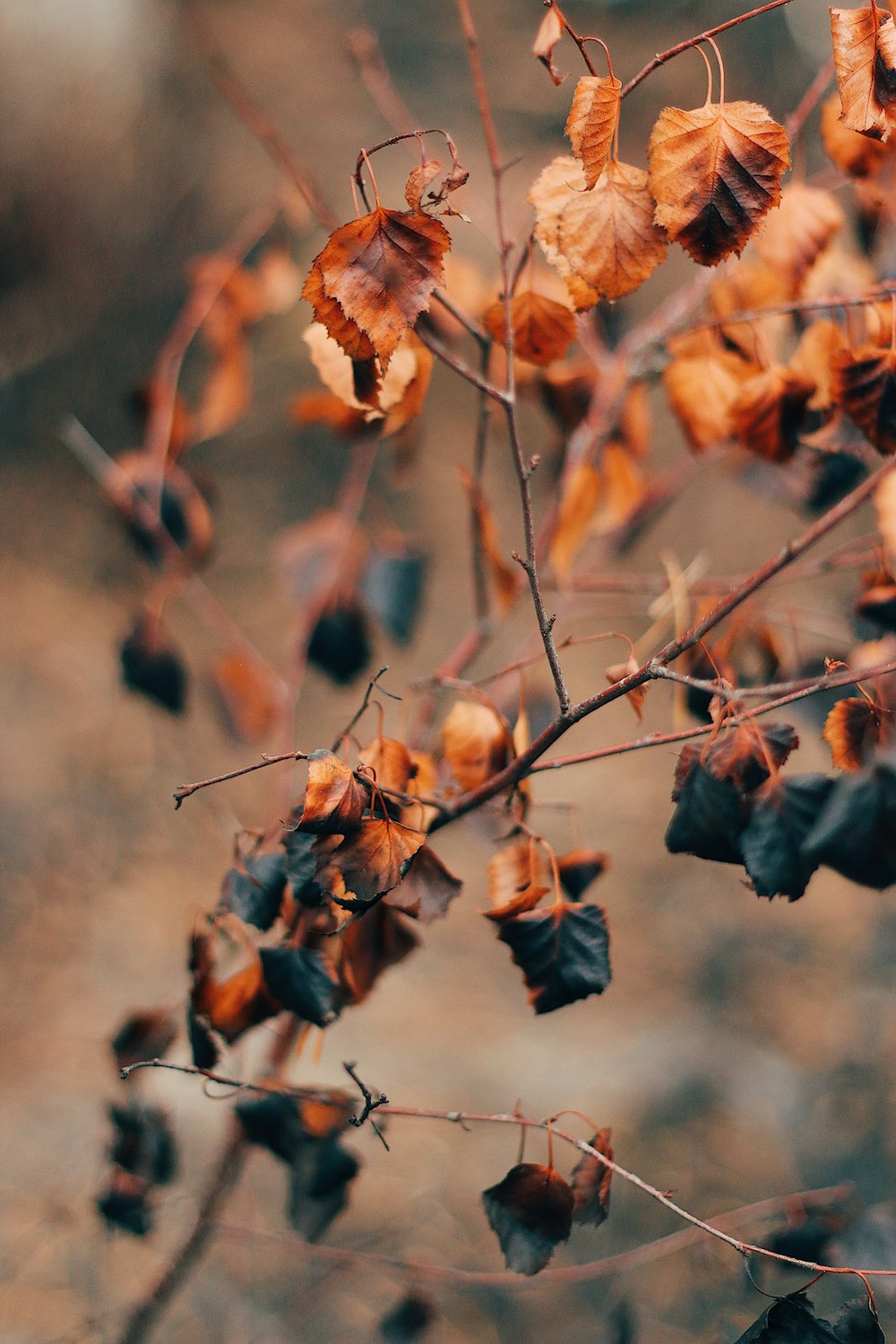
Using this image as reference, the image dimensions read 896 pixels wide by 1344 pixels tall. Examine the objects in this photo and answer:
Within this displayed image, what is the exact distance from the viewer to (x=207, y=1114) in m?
1.33

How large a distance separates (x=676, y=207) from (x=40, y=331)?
3.72ft

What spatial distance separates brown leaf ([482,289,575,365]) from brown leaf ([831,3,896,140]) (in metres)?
0.20

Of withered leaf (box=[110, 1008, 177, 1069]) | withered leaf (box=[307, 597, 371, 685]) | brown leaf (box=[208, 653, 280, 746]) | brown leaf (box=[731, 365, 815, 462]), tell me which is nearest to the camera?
brown leaf (box=[731, 365, 815, 462])

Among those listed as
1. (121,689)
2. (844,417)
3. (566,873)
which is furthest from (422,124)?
(566,873)

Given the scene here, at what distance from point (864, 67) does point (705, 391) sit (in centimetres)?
29

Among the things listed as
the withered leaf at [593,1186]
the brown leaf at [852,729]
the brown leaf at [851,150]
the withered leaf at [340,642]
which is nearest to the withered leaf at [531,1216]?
the withered leaf at [593,1186]

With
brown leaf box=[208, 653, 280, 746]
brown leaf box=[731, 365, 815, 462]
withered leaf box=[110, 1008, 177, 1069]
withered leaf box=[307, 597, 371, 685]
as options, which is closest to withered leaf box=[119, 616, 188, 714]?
brown leaf box=[208, 653, 280, 746]

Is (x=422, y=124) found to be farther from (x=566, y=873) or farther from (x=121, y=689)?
(x=566, y=873)

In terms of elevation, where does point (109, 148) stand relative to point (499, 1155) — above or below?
above

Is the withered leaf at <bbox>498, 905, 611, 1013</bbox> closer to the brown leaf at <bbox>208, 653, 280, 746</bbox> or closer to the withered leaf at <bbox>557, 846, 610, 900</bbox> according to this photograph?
the withered leaf at <bbox>557, 846, 610, 900</bbox>

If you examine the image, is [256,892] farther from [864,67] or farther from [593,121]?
[864,67]

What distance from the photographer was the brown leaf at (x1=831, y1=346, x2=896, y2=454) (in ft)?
2.02

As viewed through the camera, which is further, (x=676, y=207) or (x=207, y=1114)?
(x=207, y=1114)

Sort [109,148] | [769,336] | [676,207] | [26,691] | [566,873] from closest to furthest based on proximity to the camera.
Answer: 1. [676,207]
2. [566,873]
3. [769,336]
4. [109,148]
5. [26,691]
